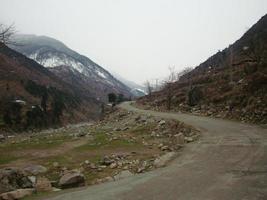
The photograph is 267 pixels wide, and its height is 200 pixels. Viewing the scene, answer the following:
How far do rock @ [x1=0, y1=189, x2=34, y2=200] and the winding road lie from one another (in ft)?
4.16

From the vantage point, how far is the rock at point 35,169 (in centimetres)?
1850

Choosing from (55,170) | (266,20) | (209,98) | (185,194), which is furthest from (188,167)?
(266,20)

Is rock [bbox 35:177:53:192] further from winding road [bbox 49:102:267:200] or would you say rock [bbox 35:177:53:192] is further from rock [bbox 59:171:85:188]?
winding road [bbox 49:102:267:200]

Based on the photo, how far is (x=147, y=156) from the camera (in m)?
19.9

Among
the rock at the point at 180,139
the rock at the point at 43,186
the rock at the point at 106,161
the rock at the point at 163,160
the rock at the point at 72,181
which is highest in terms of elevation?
the rock at the point at 180,139

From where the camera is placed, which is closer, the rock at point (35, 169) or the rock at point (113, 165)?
the rock at point (113, 165)

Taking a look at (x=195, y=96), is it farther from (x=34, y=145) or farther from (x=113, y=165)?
(x=113, y=165)

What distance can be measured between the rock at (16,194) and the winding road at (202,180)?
49.9 inches

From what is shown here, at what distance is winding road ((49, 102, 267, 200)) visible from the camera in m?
10.9

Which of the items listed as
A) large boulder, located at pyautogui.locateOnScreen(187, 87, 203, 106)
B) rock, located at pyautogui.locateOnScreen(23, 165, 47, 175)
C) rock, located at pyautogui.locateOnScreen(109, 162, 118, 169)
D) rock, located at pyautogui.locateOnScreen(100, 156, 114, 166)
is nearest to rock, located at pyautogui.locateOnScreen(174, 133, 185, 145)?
rock, located at pyautogui.locateOnScreen(100, 156, 114, 166)

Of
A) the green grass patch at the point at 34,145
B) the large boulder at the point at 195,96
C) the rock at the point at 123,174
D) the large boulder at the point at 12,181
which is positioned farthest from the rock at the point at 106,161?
the large boulder at the point at 195,96

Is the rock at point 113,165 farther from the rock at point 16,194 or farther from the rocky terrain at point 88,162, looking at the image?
the rock at point 16,194

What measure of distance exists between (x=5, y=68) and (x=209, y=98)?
145 metres

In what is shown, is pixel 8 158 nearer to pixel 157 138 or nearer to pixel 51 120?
pixel 157 138
